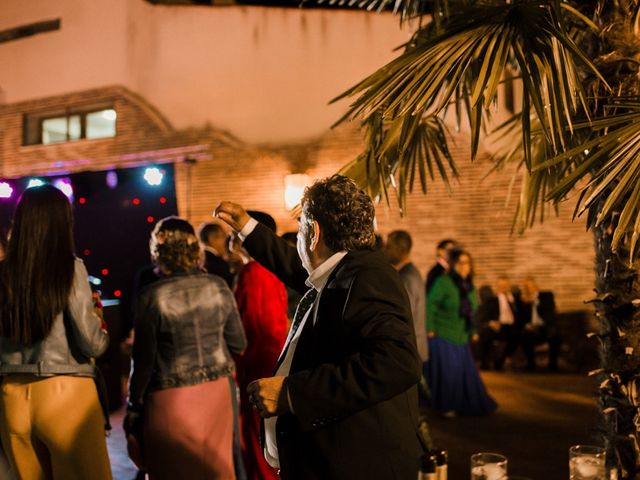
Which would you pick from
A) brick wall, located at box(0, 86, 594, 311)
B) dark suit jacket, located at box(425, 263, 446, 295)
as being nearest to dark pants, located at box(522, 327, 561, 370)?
brick wall, located at box(0, 86, 594, 311)

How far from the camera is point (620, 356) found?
302cm

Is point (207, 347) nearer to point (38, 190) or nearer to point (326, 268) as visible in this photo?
point (38, 190)

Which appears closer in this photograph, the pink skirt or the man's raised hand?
the man's raised hand

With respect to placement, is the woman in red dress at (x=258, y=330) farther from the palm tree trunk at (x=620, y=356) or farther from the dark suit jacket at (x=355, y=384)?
the dark suit jacket at (x=355, y=384)

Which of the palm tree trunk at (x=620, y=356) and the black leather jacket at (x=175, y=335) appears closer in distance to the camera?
the palm tree trunk at (x=620, y=356)

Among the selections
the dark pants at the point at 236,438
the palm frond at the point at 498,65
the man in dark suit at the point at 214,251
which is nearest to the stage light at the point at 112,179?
the man in dark suit at the point at 214,251

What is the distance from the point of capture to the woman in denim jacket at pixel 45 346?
9.21 ft

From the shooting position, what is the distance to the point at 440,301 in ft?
23.1

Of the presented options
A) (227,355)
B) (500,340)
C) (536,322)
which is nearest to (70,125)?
(500,340)

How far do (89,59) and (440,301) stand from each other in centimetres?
931

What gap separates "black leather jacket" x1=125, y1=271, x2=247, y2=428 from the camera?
3320 mm

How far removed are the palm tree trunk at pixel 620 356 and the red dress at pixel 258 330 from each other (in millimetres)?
1991

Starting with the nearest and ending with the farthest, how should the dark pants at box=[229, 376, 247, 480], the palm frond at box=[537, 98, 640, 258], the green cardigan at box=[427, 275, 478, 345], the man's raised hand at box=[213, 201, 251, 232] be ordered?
the palm frond at box=[537, 98, 640, 258] < the man's raised hand at box=[213, 201, 251, 232] < the dark pants at box=[229, 376, 247, 480] < the green cardigan at box=[427, 275, 478, 345]

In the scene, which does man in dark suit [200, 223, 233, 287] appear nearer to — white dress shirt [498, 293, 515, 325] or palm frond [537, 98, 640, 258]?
palm frond [537, 98, 640, 258]
